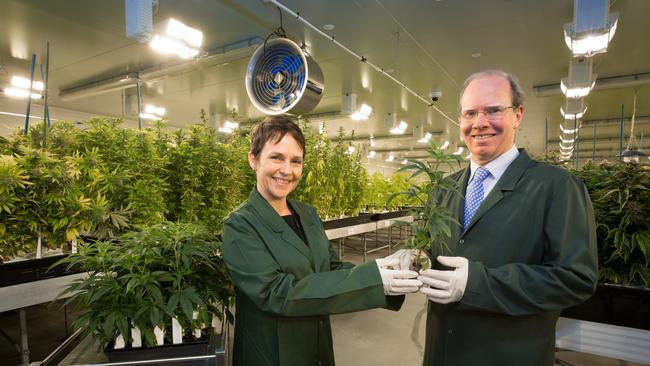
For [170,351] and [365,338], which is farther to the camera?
[365,338]

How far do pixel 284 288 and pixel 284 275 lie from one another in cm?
4

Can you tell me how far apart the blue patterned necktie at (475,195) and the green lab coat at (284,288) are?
365 mm

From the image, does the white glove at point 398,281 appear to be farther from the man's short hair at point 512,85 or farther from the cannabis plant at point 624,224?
the cannabis plant at point 624,224

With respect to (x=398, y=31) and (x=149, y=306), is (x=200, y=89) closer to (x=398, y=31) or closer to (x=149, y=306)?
(x=398, y=31)

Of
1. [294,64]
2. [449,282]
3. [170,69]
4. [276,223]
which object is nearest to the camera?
[449,282]

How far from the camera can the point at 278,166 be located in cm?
118

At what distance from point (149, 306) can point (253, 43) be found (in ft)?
15.1

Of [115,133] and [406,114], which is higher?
[406,114]

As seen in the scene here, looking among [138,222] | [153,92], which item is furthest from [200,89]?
[138,222]

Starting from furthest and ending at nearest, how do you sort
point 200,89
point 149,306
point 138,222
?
point 200,89 < point 138,222 < point 149,306

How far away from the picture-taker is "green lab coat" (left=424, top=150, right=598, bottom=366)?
0.91 meters

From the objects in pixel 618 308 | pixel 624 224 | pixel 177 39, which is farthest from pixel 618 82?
pixel 177 39

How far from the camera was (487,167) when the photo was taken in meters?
1.13

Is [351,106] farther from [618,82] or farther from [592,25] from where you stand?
[618,82]
